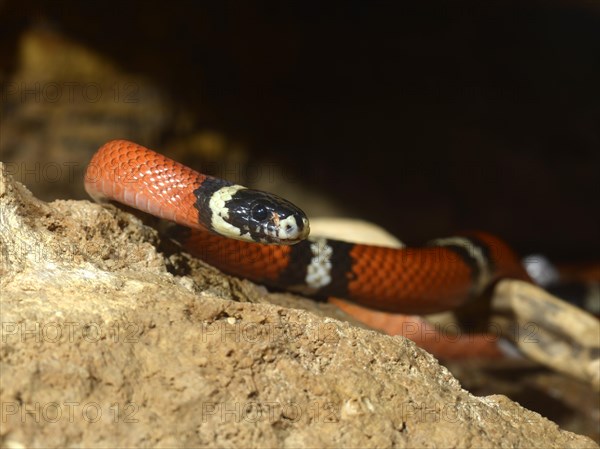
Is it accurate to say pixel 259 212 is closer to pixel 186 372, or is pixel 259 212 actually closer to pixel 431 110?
pixel 186 372

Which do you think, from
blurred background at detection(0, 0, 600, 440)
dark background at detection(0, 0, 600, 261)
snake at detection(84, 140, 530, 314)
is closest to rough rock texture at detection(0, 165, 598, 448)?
snake at detection(84, 140, 530, 314)

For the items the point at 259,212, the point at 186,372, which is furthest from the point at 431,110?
the point at 186,372

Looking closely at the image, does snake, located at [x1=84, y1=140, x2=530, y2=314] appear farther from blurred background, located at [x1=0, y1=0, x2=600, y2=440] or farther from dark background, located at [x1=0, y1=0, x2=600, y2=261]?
dark background, located at [x1=0, y1=0, x2=600, y2=261]

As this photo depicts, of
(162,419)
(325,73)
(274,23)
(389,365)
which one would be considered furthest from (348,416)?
(325,73)

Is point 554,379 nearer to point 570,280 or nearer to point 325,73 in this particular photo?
point 570,280

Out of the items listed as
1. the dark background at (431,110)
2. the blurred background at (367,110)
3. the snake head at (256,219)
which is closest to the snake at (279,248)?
→ the snake head at (256,219)
